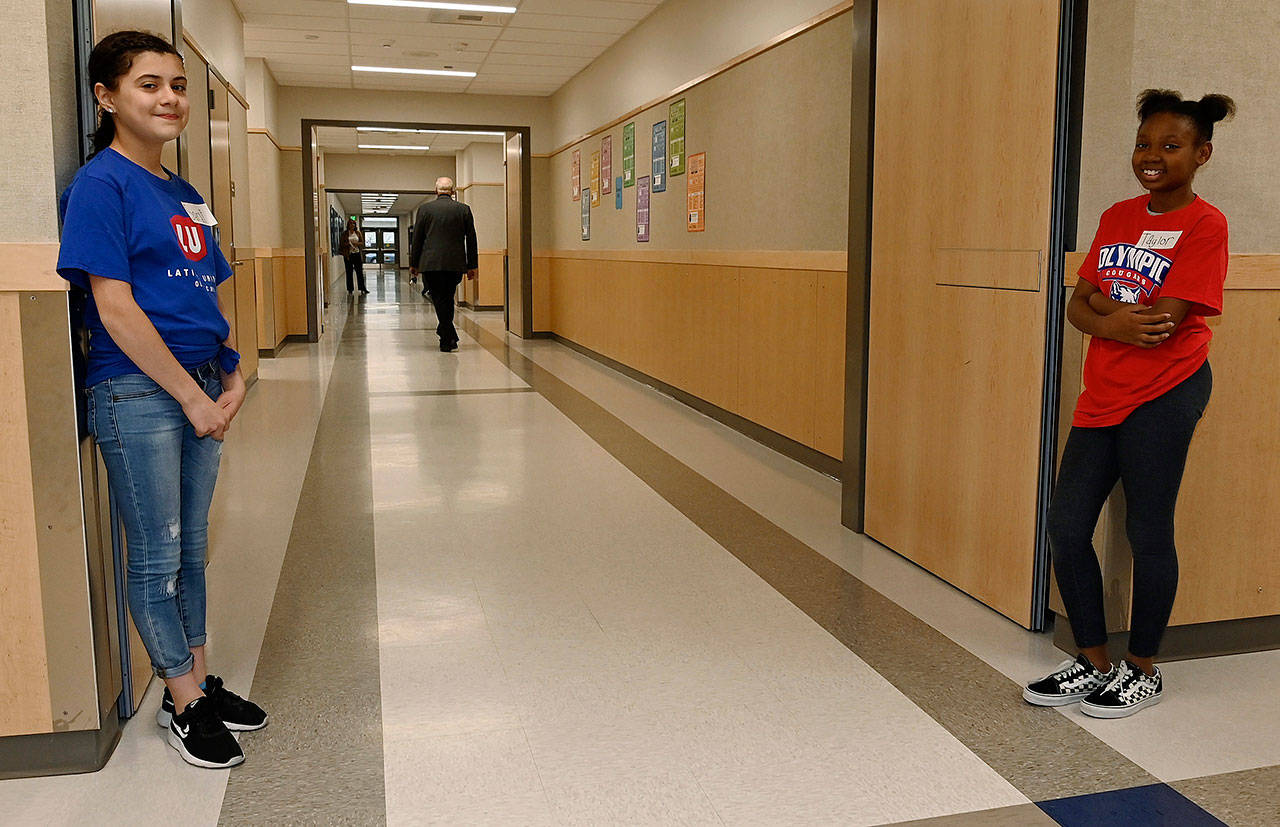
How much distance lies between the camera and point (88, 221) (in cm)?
198

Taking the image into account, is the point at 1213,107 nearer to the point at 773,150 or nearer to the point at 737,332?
the point at 773,150

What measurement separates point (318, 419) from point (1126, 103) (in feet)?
16.6

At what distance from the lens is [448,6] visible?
8.12 meters

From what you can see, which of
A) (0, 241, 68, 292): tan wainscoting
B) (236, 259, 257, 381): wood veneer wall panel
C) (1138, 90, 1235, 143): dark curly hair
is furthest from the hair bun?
(236, 259, 257, 381): wood veneer wall panel

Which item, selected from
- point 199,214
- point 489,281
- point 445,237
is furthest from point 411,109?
point 199,214

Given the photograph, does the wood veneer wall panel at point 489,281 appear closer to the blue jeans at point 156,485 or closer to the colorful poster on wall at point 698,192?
the colorful poster on wall at point 698,192

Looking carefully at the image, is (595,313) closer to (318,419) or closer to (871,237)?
(318,419)

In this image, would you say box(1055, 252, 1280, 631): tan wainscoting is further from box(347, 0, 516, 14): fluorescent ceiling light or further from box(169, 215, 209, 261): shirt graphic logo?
box(347, 0, 516, 14): fluorescent ceiling light

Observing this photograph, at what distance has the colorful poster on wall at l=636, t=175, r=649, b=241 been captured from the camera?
8359mm

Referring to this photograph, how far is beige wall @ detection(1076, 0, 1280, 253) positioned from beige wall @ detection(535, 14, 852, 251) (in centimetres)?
219

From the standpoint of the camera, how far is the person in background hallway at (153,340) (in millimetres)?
2014

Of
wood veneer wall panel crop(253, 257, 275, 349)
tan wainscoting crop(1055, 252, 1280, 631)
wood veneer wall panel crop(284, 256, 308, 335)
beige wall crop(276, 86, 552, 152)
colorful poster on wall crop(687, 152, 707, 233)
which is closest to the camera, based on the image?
tan wainscoting crop(1055, 252, 1280, 631)

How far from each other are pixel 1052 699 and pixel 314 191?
10923 mm

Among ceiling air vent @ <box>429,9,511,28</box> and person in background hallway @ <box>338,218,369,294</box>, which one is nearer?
ceiling air vent @ <box>429,9,511,28</box>
